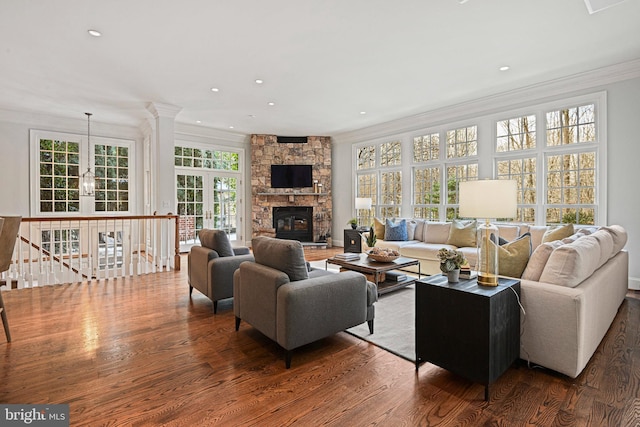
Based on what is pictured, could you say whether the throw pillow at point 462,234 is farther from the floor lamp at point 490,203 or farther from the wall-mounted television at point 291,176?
the wall-mounted television at point 291,176

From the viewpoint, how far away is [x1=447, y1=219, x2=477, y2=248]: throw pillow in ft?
16.9

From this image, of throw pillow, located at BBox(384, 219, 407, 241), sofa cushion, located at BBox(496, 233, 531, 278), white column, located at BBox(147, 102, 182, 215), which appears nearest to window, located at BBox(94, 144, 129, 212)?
white column, located at BBox(147, 102, 182, 215)

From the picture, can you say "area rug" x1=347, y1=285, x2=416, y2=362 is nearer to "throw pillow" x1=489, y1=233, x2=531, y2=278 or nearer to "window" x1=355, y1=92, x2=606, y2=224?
"throw pillow" x1=489, y1=233, x2=531, y2=278


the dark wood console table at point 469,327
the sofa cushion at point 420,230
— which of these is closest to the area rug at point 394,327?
the dark wood console table at point 469,327

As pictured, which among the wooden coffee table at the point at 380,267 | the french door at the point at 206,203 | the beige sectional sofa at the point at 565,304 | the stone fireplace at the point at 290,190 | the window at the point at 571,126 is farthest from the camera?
the stone fireplace at the point at 290,190

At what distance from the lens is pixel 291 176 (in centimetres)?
852

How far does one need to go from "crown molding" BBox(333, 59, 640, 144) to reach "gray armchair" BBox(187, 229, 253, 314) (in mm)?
4727

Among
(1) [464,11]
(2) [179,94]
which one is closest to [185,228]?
(2) [179,94]

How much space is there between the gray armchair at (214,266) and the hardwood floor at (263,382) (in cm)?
40

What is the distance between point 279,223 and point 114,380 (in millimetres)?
6533

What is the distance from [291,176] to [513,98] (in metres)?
5.14

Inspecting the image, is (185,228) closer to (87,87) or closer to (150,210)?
(150,210)

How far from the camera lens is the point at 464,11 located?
10.0 feet

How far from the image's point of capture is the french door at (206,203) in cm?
762
